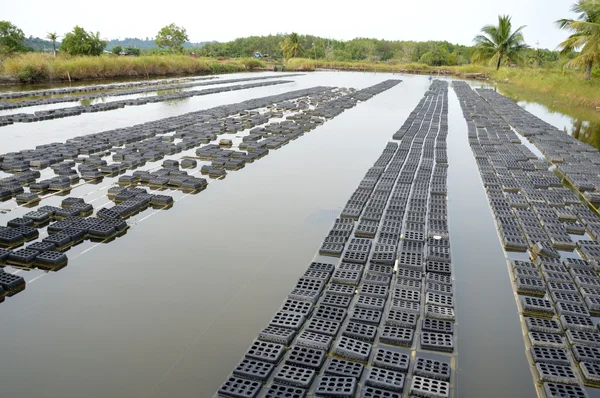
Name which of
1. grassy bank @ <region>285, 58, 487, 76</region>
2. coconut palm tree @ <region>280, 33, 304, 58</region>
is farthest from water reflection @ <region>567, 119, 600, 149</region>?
coconut palm tree @ <region>280, 33, 304, 58</region>

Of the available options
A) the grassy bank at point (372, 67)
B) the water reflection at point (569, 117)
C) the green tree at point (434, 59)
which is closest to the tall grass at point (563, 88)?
the water reflection at point (569, 117)

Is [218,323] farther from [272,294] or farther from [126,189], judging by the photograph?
[126,189]

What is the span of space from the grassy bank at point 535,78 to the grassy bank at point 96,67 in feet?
47.7

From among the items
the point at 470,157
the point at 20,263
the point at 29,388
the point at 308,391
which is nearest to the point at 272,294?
the point at 308,391

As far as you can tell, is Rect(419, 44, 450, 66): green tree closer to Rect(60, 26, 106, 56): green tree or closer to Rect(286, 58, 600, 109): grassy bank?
Rect(286, 58, 600, 109): grassy bank

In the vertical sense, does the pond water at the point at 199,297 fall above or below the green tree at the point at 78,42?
below

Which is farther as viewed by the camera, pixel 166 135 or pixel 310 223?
pixel 166 135

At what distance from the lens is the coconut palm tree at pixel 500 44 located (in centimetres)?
Answer: 3734

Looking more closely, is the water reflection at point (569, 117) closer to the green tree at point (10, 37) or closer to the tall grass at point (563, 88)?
the tall grass at point (563, 88)

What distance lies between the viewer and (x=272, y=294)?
436cm

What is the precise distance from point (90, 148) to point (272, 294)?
22.5 ft

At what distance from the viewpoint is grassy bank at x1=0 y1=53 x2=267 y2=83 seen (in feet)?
75.2

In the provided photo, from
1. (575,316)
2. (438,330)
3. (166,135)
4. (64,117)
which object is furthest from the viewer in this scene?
(64,117)

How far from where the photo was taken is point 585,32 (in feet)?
70.7
